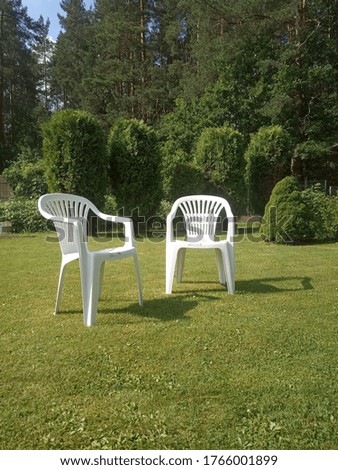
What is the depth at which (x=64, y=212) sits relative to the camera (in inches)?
144

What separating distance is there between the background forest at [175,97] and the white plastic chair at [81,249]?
4.62 m

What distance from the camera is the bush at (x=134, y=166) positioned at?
8852 mm

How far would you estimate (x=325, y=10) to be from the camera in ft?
52.9

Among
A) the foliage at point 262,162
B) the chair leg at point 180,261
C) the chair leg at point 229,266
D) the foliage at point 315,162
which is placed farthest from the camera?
the foliage at point 315,162

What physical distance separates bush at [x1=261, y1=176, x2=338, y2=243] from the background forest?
0.34 m

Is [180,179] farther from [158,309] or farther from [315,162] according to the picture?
[315,162]

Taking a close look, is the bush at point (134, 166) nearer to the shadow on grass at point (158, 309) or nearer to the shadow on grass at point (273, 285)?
the shadow on grass at point (273, 285)

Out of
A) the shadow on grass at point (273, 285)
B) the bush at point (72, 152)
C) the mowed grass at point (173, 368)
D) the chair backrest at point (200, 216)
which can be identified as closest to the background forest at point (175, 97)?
the bush at point (72, 152)

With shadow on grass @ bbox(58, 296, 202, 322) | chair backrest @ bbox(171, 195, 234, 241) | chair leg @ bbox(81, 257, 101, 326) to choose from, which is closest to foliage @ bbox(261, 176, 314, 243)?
chair backrest @ bbox(171, 195, 234, 241)

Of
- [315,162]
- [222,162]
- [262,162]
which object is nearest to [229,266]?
[222,162]

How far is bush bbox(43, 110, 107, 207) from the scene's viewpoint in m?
7.99

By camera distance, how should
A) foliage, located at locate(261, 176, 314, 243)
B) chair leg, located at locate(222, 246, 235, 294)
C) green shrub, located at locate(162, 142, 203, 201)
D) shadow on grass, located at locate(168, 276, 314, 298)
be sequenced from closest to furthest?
chair leg, located at locate(222, 246, 235, 294), shadow on grass, located at locate(168, 276, 314, 298), foliage, located at locate(261, 176, 314, 243), green shrub, located at locate(162, 142, 203, 201)

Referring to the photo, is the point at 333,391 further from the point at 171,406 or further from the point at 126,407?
the point at 126,407

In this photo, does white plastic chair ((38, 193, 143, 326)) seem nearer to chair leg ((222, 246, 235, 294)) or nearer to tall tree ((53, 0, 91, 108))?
chair leg ((222, 246, 235, 294))
